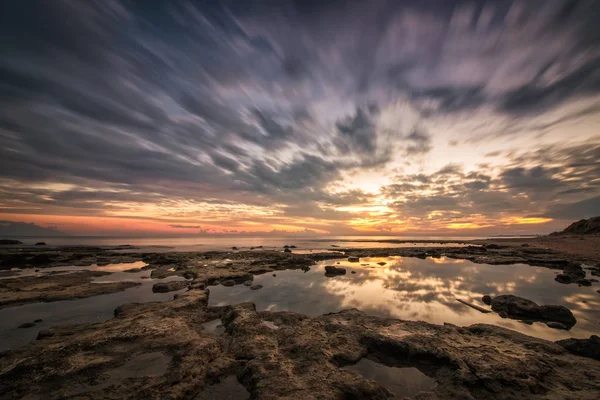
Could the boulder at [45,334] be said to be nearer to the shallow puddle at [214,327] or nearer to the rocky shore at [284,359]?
the rocky shore at [284,359]

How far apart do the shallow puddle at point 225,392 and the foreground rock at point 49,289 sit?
2063 cm

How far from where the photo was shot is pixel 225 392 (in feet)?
26.7

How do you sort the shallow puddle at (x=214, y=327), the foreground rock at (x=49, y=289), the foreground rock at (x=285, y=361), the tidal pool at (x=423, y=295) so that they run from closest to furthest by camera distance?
the foreground rock at (x=285, y=361) → the shallow puddle at (x=214, y=327) → the tidal pool at (x=423, y=295) → the foreground rock at (x=49, y=289)

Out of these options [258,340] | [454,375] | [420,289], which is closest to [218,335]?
[258,340]

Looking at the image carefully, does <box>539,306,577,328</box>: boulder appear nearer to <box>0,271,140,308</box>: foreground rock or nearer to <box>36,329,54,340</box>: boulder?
<box>36,329,54,340</box>: boulder

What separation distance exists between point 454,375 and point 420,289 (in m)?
16.6

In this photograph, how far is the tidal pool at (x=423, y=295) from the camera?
15.3 metres

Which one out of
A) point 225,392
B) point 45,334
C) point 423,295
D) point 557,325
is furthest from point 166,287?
point 557,325

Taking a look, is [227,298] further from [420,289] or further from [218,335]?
[420,289]

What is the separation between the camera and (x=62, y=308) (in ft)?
58.2

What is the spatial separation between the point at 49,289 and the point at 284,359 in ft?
88.1

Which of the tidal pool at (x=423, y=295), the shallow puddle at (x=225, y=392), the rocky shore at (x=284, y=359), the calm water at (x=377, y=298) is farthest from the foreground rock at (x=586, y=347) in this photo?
the shallow puddle at (x=225, y=392)

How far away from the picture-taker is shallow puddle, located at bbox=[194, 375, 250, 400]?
790cm

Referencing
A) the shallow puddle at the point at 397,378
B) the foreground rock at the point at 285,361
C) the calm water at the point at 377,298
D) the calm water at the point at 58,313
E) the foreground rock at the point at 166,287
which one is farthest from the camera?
the foreground rock at the point at 166,287
